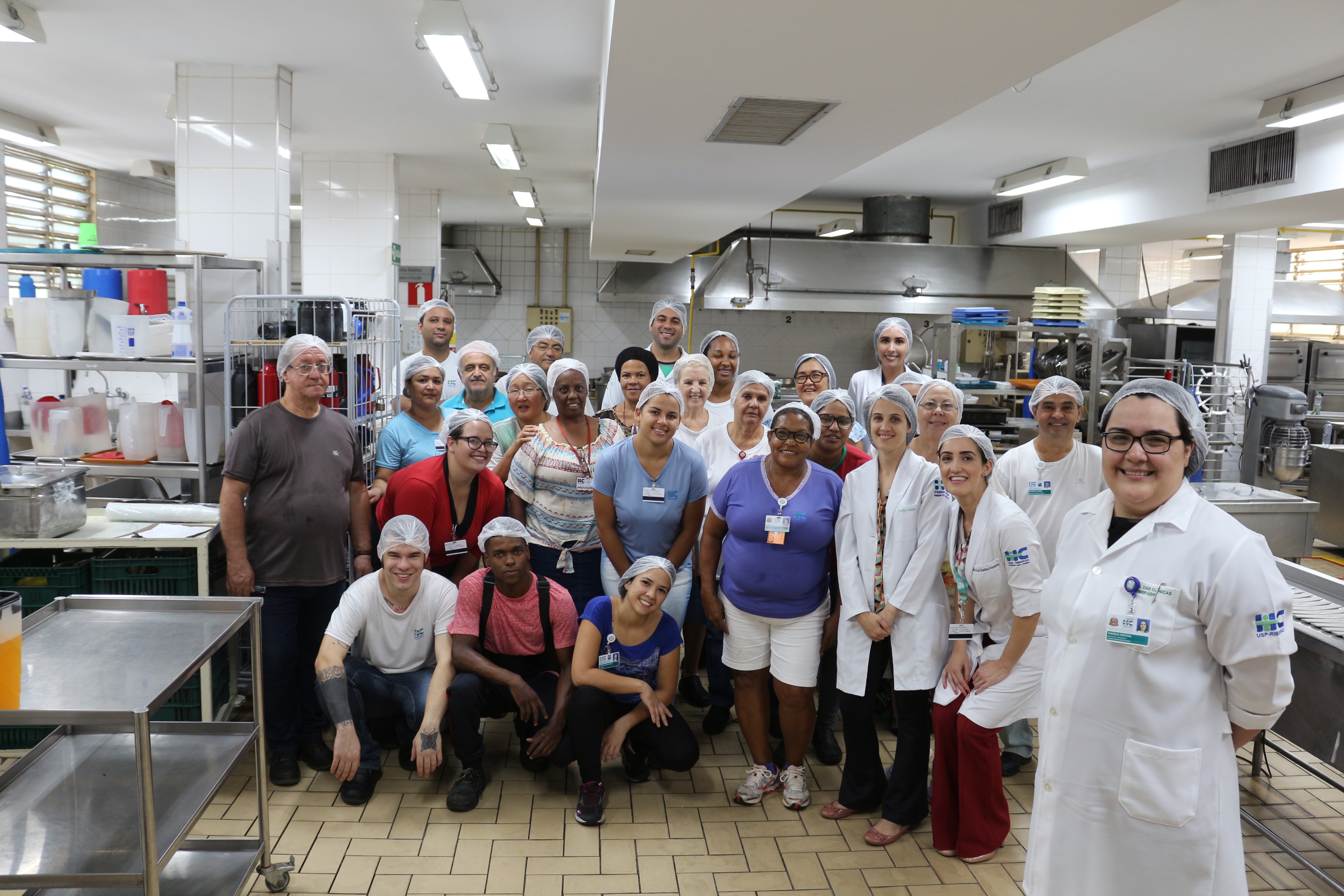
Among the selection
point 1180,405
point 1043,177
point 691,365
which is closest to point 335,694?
point 691,365

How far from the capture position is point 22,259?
3607 mm

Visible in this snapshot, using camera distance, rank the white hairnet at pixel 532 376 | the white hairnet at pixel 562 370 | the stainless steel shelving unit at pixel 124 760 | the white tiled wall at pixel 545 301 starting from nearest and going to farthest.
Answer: the stainless steel shelving unit at pixel 124 760 → the white hairnet at pixel 562 370 → the white hairnet at pixel 532 376 → the white tiled wall at pixel 545 301

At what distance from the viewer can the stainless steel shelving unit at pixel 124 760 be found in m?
1.77

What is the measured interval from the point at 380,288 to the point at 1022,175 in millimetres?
5143

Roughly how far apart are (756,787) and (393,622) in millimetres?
1440

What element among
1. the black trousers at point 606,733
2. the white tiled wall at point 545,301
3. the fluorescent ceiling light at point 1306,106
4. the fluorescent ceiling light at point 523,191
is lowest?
the black trousers at point 606,733

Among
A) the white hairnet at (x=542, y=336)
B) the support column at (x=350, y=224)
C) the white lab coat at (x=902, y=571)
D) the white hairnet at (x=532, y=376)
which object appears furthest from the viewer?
the support column at (x=350, y=224)

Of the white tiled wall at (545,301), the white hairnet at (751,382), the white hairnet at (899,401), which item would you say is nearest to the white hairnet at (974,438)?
the white hairnet at (899,401)

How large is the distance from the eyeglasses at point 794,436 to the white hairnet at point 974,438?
45cm

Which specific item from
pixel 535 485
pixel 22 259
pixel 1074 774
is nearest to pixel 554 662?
pixel 535 485

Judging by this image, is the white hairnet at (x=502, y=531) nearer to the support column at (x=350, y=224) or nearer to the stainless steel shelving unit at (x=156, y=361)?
the stainless steel shelving unit at (x=156, y=361)

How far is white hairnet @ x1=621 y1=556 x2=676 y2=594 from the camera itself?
2.97 m

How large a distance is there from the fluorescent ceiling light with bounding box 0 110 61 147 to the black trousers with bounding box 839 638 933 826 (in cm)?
673

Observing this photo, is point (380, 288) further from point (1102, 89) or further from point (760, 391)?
point (1102, 89)
